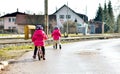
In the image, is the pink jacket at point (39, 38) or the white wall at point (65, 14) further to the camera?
the white wall at point (65, 14)

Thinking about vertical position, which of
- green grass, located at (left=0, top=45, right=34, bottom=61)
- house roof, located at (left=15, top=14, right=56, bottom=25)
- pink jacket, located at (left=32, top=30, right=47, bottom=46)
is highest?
house roof, located at (left=15, top=14, right=56, bottom=25)

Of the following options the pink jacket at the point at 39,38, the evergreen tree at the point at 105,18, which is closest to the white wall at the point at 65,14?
the evergreen tree at the point at 105,18

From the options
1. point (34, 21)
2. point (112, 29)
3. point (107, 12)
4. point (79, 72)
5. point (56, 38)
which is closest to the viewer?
point (79, 72)

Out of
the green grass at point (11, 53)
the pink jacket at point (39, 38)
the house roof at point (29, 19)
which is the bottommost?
the green grass at point (11, 53)

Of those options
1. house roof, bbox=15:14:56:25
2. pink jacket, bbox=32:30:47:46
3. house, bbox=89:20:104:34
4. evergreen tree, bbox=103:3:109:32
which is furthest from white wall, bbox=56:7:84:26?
pink jacket, bbox=32:30:47:46

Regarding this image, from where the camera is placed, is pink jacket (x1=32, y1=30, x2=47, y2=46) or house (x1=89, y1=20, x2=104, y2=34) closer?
pink jacket (x1=32, y1=30, x2=47, y2=46)

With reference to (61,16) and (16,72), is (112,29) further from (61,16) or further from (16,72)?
(16,72)

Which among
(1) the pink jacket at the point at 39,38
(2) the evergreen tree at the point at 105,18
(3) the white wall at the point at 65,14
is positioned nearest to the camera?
(1) the pink jacket at the point at 39,38

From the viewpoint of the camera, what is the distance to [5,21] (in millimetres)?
123500

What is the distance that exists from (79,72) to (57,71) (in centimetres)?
81

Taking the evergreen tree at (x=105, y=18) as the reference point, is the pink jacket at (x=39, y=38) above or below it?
below

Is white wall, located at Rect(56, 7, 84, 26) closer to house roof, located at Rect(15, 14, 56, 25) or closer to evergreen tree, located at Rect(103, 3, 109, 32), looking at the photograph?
house roof, located at Rect(15, 14, 56, 25)

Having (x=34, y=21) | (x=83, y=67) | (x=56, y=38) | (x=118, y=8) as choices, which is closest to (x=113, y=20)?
(x=34, y=21)

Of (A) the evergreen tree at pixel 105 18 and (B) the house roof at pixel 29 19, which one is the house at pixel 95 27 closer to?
(A) the evergreen tree at pixel 105 18
